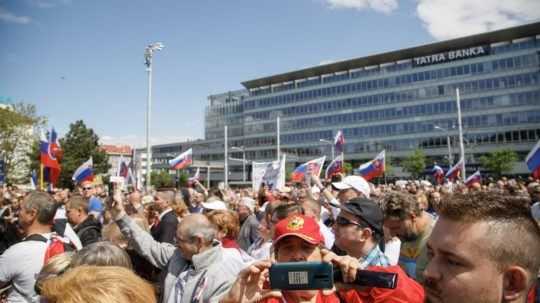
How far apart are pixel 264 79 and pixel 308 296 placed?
310 ft

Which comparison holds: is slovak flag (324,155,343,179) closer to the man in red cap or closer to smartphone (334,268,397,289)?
the man in red cap

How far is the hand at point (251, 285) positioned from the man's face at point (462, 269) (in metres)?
0.79

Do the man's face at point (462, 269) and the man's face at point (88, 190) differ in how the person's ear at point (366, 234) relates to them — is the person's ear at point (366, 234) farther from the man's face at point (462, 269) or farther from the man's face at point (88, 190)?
the man's face at point (88, 190)

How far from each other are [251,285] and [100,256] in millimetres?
1507

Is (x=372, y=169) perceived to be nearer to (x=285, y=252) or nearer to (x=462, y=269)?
(x=285, y=252)

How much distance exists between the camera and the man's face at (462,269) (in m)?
1.53

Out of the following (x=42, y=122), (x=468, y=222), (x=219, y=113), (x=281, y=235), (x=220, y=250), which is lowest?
(x=220, y=250)

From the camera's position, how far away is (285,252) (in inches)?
106

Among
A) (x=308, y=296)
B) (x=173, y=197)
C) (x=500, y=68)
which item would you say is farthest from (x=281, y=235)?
(x=500, y=68)

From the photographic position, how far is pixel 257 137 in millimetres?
97500

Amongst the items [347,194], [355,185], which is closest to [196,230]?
[347,194]

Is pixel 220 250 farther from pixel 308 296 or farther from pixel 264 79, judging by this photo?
pixel 264 79

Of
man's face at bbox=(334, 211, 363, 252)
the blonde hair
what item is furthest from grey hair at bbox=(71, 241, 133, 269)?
man's face at bbox=(334, 211, 363, 252)

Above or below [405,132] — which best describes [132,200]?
below
